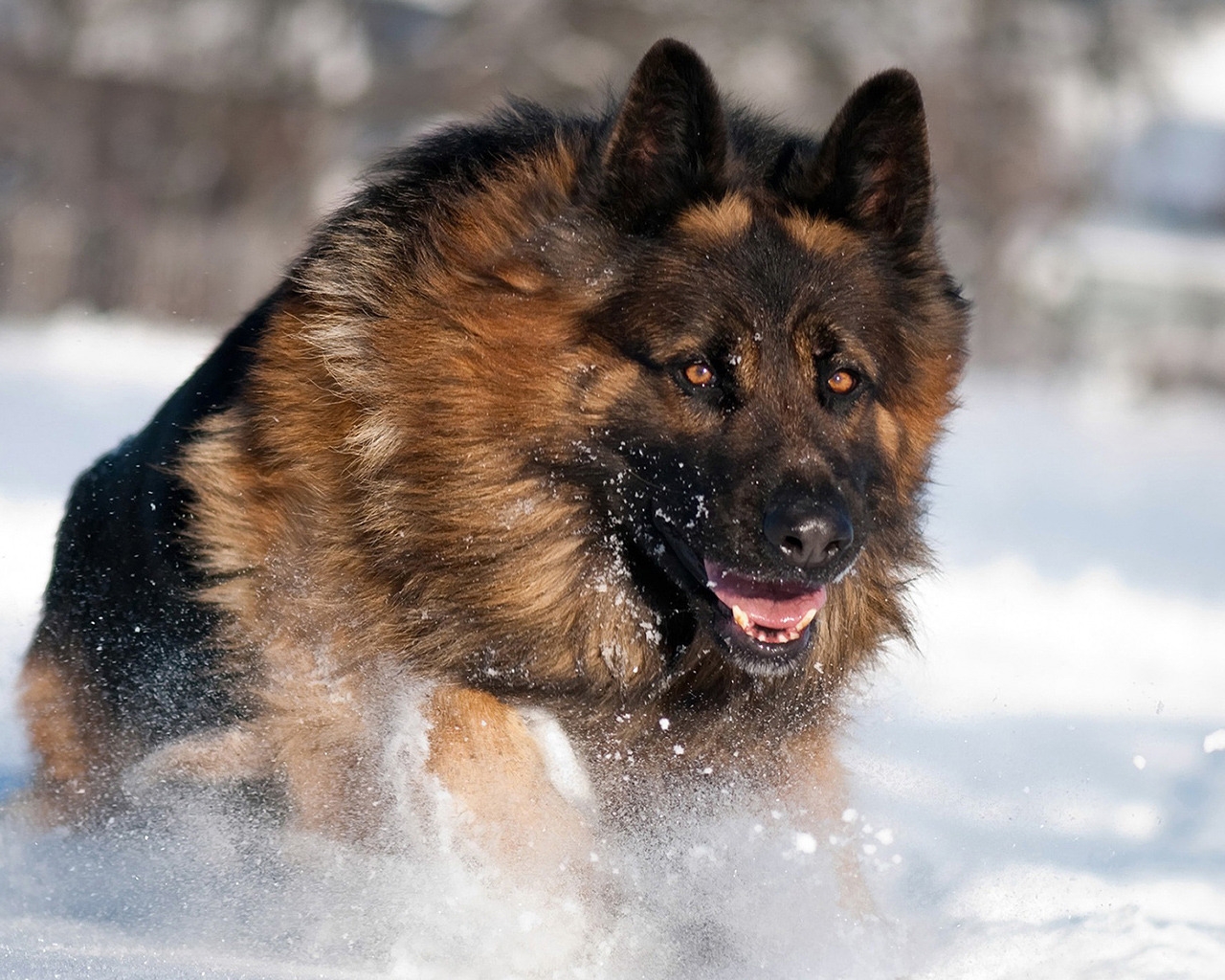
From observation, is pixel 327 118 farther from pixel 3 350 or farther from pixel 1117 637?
pixel 1117 637

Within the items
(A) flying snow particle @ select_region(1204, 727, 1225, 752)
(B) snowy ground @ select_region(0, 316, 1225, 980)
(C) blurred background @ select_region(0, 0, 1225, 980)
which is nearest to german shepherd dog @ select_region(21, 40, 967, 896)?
(B) snowy ground @ select_region(0, 316, 1225, 980)

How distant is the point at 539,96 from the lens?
2817 centimetres

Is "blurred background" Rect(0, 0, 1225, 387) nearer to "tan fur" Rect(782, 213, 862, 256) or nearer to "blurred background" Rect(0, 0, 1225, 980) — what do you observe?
"blurred background" Rect(0, 0, 1225, 980)

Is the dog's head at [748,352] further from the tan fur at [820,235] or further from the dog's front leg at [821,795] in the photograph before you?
the dog's front leg at [821,795]

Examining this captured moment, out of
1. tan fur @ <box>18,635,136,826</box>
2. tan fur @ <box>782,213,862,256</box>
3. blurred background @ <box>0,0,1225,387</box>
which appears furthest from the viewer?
blurred background @ <box>0,0,1225,387</box>

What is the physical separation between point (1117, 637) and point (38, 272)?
1682cm

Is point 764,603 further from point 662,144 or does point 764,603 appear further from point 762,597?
point 662,144

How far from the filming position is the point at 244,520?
3850 mm

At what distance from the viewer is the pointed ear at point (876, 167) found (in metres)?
3.64

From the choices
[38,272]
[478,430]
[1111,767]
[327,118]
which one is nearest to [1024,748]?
[1111,767]

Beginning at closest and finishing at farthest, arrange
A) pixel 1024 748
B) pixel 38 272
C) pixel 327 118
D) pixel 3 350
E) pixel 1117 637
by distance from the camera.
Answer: pixel 1024 748, pixel 1117 637, pixel 3 350, pixel 38 272, pixel 327 118

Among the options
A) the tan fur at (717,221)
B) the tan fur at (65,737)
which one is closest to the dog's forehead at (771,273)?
the tan fur at (717,221)

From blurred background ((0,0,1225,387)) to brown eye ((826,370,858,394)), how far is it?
19.4 metres

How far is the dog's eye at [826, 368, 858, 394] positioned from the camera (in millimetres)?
3621
